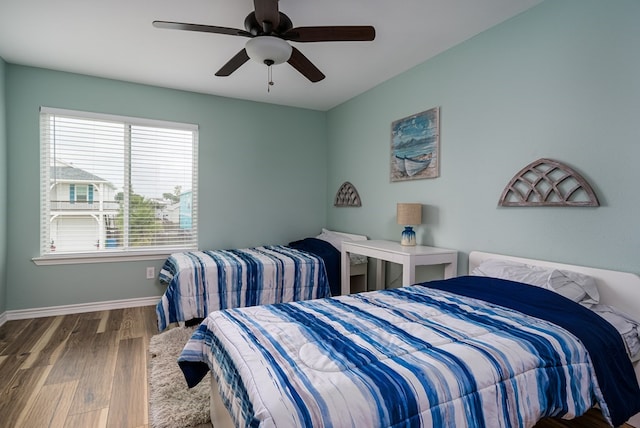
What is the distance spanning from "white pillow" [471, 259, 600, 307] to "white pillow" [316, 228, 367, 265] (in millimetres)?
1676

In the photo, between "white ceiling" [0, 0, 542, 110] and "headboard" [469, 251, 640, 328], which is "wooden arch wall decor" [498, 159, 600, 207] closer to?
"headboard" [469, 251, 640, 328]

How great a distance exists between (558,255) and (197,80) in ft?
11.7

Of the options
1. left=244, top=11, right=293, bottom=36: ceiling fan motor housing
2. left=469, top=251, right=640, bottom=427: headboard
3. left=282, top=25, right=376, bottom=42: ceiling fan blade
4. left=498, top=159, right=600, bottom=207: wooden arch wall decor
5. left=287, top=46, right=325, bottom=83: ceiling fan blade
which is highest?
left=244, top=11, right=293, bottom=36: ceiling fan motor housing

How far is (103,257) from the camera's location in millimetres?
3596

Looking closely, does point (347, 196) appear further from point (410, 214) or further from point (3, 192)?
point (3, 192)

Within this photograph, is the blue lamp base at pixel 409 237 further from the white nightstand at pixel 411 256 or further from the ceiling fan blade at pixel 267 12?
the ceiling fan blade at pixel 267 12

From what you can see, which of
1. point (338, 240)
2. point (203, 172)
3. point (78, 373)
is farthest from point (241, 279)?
point (203, 172)

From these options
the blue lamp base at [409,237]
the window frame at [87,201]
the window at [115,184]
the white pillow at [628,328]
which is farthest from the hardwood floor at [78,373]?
the blue lamp base at [409,237]

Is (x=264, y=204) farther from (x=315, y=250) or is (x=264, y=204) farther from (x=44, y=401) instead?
(x=44, y=401)

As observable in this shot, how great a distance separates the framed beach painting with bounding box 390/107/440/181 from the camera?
9.82 ft

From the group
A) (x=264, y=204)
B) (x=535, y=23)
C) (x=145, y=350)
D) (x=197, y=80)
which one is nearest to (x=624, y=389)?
(x=535, y=23)

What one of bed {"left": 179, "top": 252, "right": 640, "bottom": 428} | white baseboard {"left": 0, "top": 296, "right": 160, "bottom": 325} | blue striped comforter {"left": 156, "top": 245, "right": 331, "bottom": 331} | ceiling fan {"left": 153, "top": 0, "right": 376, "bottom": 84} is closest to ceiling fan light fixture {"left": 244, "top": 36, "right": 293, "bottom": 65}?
ceiling fan {"left": 153, "top": 0, "right": 376, "bottom": 84}

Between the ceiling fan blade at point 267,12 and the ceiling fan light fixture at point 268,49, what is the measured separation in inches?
3.2

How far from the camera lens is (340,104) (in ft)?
14.6
